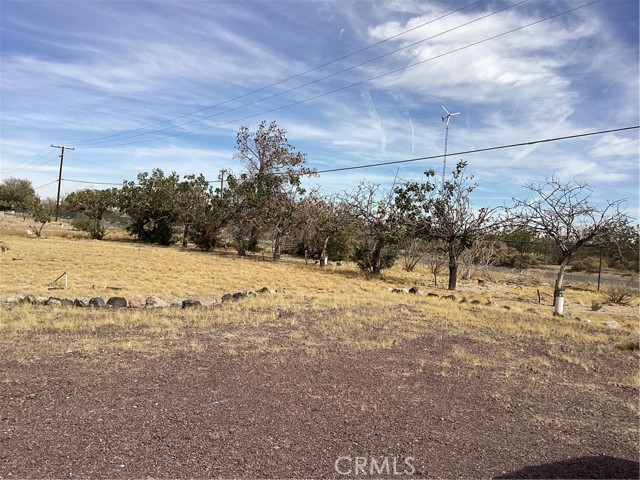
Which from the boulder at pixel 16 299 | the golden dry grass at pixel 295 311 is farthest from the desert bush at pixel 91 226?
the boulder at pixel 16 299

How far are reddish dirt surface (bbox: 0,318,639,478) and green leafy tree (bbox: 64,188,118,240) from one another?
3344cm

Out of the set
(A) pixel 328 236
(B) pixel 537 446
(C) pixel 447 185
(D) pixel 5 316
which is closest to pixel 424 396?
(B) pixel 537 446

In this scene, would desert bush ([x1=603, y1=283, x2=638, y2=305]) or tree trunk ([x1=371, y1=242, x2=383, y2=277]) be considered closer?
desert bush ([x1=603, y1=283, x2=638, y2=305])

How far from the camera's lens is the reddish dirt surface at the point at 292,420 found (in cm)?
366

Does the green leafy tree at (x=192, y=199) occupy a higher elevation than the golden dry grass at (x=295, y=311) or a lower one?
higher

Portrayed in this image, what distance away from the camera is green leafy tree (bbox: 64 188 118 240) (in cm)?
3657

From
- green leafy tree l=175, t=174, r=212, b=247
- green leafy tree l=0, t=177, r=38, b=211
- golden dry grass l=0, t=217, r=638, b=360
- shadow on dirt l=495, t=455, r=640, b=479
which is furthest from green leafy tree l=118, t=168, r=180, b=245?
green leafy tree l=0, t=177, r=38, b=211

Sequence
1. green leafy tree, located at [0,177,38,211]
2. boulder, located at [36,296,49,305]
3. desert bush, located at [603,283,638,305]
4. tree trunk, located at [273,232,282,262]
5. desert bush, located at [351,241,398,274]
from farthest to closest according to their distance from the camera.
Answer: green leafy tree, located at [0,177,38,211]
tree trunk, located at [273,232,282,262]
desert bush, located at [351,241,398,274]
desert bush, located at [603,283,638,305]
boulder, located at [36,296,49,305]

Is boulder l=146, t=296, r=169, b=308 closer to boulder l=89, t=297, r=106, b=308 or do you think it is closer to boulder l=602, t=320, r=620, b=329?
boulder l=89, t=297, r=106, b=308

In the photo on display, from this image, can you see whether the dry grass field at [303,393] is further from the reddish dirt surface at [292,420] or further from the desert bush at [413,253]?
the desert bush at [413,253]

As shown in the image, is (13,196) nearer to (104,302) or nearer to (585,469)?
(104,302)

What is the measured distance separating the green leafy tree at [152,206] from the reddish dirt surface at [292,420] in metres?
29.7

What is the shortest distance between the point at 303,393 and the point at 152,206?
32.6 meters

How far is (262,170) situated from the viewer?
30.6m
